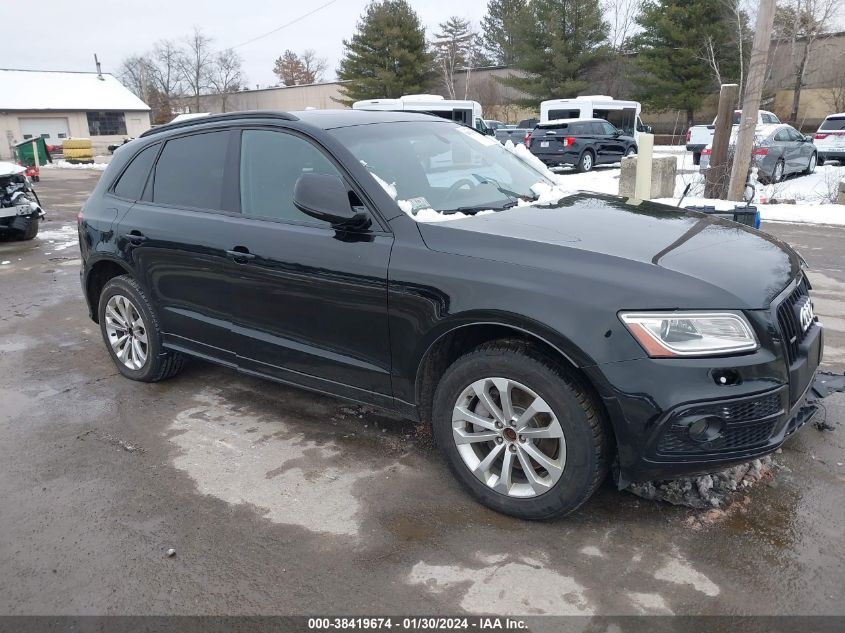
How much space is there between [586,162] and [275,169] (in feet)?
60.8

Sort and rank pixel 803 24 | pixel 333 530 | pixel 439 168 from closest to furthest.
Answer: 1. pixel 333 530
2. pixel 439 168
3. pixel 803 24

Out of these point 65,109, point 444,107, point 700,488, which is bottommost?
point 700,488

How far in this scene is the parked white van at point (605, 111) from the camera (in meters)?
27.1

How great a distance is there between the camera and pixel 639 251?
2.88 meters

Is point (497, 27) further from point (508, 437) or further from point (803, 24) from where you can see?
point (508, 437)

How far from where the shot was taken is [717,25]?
1411 inches

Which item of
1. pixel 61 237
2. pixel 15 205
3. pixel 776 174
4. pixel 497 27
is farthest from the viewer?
pixel 497 27

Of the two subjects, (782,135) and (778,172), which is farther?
(782,135)

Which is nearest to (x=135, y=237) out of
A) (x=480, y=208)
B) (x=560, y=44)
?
(x=480, y=208)

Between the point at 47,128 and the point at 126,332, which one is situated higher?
the point at 47,128

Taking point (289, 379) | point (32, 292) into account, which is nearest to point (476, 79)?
point (32, 292)

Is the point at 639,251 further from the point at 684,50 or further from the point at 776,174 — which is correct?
the point at 684,50

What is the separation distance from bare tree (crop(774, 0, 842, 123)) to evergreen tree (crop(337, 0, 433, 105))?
2213 cm

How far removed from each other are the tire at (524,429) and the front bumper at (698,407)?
0.12 meters
